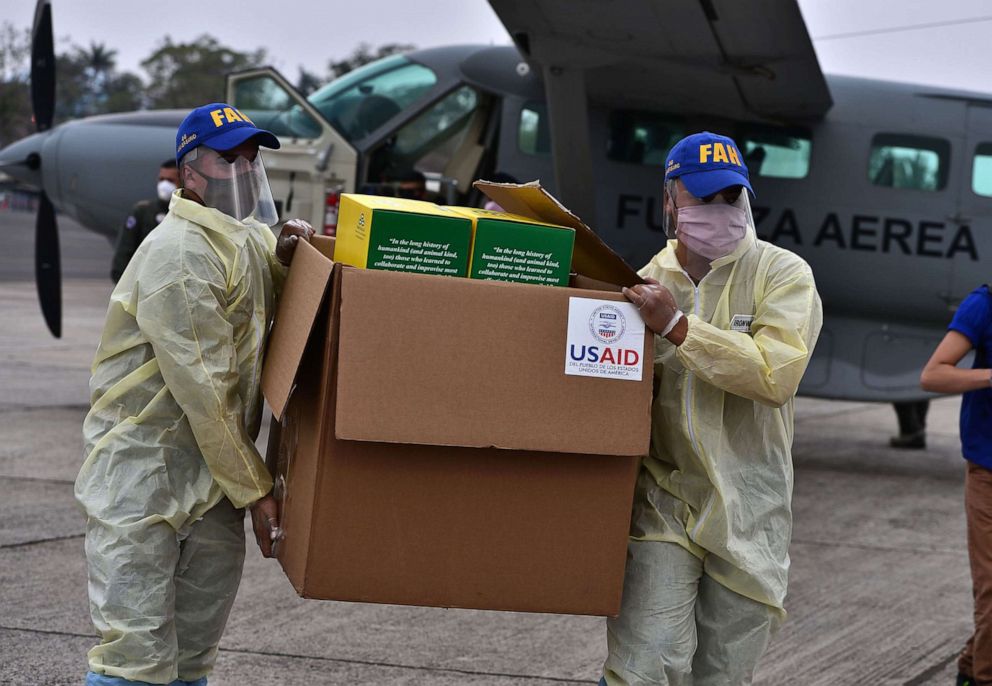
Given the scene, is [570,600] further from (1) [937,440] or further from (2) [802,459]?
(1) [937,440]

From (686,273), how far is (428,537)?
1043 millimetres

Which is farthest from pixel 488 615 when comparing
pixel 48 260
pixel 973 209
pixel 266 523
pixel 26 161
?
pixel 26 161

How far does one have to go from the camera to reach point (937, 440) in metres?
12.8

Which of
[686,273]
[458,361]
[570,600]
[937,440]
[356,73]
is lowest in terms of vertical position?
[937,440]

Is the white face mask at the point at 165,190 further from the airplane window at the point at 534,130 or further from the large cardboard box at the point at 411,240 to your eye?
the large cardboard box at the point at 411,240

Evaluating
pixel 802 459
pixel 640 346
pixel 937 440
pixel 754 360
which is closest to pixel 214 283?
pixel 640 346

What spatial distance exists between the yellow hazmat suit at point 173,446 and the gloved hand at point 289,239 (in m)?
0.11

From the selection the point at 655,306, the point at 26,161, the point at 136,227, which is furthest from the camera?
the point at 26,161

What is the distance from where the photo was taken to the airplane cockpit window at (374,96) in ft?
33.3

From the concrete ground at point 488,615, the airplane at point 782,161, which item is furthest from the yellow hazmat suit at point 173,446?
the airplane at point 782,161

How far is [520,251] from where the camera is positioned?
3068mm

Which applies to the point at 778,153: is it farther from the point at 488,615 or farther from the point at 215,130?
the point at 215,130

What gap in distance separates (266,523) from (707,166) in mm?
1502

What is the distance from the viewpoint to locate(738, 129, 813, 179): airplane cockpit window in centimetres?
1006
